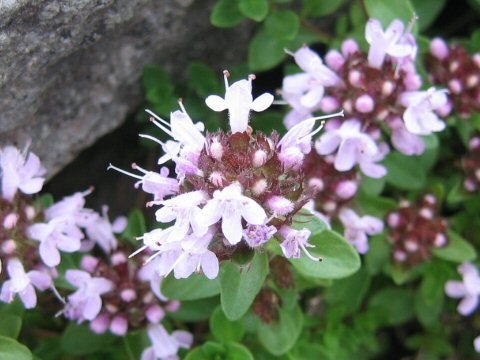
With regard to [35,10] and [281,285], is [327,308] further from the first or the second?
[35,10]

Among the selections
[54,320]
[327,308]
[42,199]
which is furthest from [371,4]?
[54,320]

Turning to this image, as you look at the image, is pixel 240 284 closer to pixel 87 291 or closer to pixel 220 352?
pixel 220 352

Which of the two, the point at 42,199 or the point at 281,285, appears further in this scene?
the point at 42,199

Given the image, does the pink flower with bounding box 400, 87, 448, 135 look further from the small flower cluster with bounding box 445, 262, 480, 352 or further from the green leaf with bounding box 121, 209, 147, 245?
the green leaf with bounding box 121, 209, 147, 245

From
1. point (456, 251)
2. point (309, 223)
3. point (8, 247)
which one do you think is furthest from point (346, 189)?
point (8, 247)

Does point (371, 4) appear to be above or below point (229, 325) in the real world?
above
